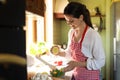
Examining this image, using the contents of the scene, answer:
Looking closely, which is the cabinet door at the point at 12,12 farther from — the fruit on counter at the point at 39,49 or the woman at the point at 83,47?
the fruit on counter at the point at 39,49

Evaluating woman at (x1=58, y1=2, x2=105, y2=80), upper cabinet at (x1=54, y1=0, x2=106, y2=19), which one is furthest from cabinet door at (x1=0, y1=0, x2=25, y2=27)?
Result: upper cabinet at (x1=54, y1=0, x2=106, y2=19)

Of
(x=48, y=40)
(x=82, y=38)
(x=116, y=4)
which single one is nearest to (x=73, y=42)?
(x=82, y=38)

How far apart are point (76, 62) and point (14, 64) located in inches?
40.2

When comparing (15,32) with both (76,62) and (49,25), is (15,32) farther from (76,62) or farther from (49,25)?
(49,25)

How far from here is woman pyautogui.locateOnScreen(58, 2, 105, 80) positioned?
1.55m

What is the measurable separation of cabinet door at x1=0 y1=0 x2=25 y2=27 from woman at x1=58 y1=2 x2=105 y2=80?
39.4 inches

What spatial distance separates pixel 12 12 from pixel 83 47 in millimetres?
1095

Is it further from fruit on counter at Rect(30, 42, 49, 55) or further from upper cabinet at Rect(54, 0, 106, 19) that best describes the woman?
upper cabinet at Rect(54, 0, 106, 19)

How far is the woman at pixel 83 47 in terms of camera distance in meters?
1.55

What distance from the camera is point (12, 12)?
549 mm

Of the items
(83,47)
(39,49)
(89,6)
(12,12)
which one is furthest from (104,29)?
(12,12)

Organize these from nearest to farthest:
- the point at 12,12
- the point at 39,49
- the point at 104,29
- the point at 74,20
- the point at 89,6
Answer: the point at 12,12 → the point at 74,20 → the point at 39,49 → the point at 104,29 → the point at 89,6

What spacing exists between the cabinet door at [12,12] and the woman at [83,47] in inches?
39.4

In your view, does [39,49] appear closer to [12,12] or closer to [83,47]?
[83,47]
